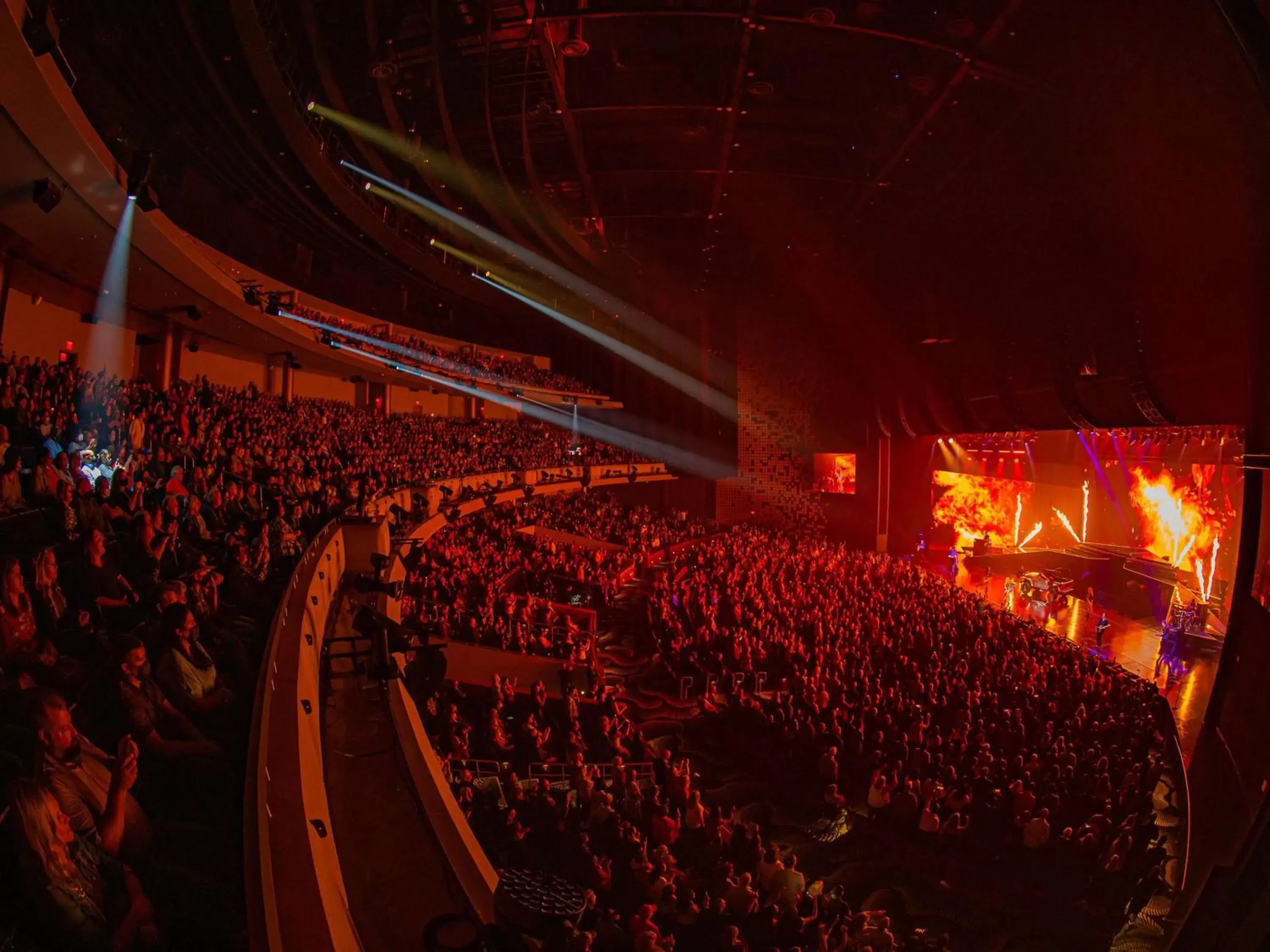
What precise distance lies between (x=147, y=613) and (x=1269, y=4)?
28.4ft

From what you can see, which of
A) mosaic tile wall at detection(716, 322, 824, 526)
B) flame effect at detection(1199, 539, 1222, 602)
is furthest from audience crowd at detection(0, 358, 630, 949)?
mosaic tile wall at detection(716, 322, 824, 526)

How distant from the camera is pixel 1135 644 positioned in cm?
1350

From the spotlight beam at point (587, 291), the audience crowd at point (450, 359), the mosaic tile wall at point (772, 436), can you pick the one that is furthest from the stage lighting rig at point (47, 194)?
the mosaic tile wall at point (772, 436)

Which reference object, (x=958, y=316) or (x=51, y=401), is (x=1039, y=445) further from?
(x=51, y=401)

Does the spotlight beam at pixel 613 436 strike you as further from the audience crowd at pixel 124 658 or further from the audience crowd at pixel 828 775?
the audience crowd at pixel 124 658

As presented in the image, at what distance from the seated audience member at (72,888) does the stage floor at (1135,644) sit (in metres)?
10.2

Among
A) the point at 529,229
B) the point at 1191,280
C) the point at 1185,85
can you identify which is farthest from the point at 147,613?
the point at 529,229

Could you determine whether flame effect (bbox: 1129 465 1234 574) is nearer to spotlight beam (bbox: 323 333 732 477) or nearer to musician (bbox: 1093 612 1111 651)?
musician (bbox: 1093 612 1111 651)

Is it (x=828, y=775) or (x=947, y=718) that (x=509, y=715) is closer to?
(x=828, y=775)

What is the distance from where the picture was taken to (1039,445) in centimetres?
1923

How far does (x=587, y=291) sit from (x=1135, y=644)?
21.2 m

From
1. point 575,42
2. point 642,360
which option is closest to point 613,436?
point 642,360

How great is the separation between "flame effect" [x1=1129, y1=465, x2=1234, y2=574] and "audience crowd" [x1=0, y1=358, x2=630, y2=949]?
48.6ft

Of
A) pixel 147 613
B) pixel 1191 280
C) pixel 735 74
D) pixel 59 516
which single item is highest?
pixel 735 74
